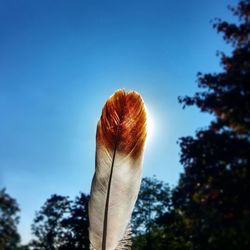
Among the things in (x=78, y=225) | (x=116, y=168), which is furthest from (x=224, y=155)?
(x=78, y=225)

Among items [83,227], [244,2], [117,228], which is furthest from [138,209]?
[117,228]

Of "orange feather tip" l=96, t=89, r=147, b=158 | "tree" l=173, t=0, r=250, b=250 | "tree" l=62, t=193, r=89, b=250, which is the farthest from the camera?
"tree" l=62, t=193, r=89, b=250

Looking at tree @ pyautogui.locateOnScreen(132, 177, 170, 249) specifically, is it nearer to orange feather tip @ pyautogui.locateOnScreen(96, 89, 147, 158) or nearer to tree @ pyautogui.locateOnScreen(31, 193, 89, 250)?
tree @ pyautogui.locateOnScreen(31, 193, 89, 250)

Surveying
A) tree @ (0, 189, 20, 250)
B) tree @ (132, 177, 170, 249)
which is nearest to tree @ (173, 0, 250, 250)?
tree @ (132, 177, 170, 249)

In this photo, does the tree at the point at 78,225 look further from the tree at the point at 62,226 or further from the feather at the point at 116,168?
the feather at the point at 116,168

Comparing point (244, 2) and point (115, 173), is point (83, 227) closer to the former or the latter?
point (244, 2)

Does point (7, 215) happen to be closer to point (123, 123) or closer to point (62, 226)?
point (62, 226)
